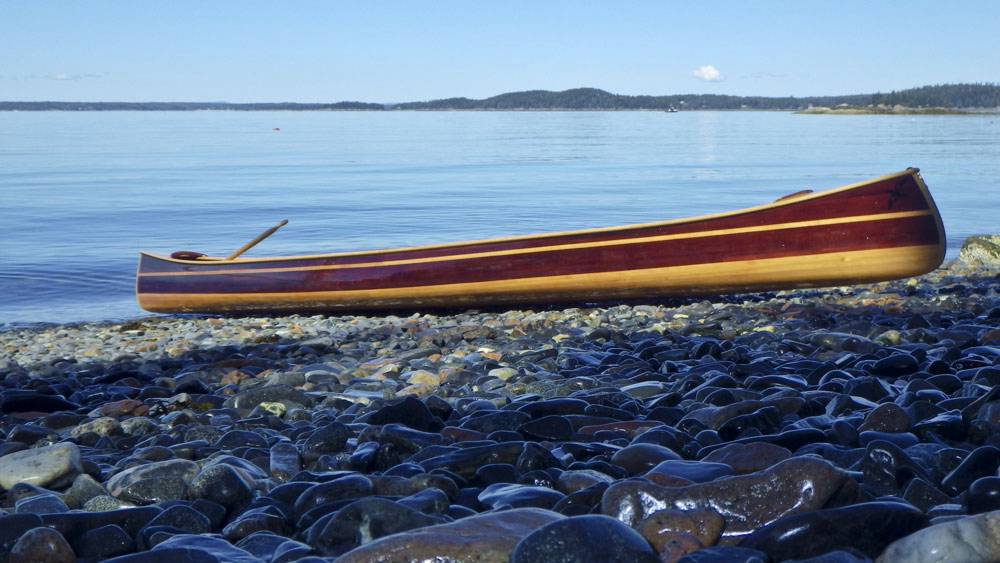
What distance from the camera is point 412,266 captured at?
11234 mm

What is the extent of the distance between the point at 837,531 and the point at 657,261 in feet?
23.7

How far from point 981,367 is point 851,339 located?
4.28 ft

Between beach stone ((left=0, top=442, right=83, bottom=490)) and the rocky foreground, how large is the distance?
13 millimetres

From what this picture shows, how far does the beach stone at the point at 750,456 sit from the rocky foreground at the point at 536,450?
1 cm

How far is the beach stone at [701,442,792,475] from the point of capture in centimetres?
406

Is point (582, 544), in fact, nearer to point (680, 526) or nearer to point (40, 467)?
point (680, 526)

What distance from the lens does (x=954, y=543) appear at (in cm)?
298

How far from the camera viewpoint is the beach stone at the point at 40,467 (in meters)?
4.39

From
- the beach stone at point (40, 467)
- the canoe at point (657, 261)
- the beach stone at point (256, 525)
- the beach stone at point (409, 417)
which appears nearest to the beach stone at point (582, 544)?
the beach stone at point (256, 525)

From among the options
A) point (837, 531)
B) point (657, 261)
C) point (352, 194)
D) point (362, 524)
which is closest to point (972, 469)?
point (837, 531)

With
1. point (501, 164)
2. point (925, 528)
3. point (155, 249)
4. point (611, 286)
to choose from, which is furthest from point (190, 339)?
point (501, 164)

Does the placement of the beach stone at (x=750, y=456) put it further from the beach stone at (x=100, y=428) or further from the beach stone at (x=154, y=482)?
the beach stone at (x=100, y=428)

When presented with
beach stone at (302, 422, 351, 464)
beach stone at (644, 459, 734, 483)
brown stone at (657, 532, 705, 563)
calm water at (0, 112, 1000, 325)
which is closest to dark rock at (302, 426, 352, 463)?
beach stone at (302, 422, 351, 464)

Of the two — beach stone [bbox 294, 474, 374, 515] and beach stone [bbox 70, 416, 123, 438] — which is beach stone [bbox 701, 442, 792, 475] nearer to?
beach stone [bbox 294, 474, 374, 515]
